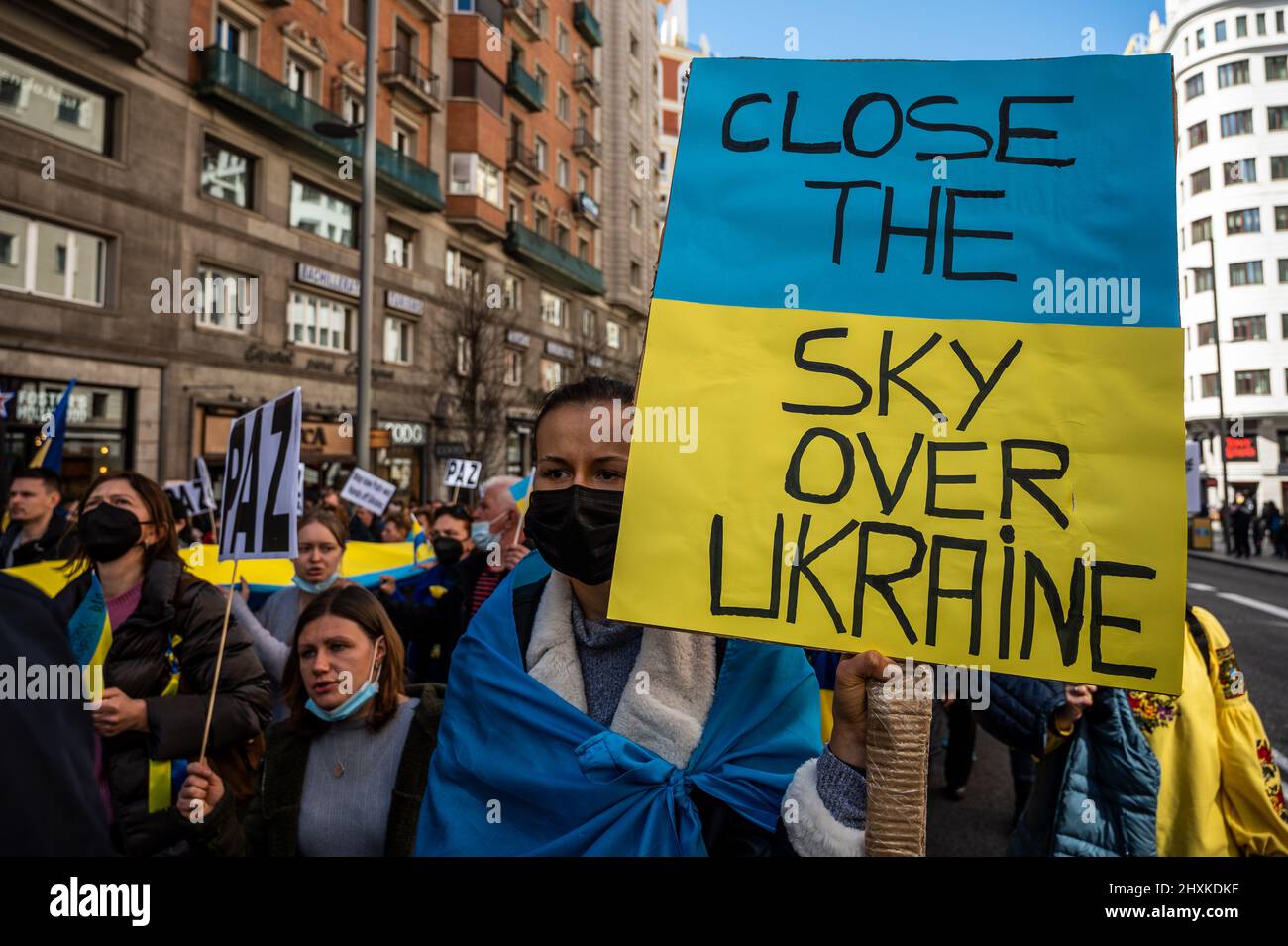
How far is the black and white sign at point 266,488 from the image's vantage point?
117 inches

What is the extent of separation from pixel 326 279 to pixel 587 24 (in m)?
22.9

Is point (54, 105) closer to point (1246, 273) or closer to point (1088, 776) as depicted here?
point (1088, 776)

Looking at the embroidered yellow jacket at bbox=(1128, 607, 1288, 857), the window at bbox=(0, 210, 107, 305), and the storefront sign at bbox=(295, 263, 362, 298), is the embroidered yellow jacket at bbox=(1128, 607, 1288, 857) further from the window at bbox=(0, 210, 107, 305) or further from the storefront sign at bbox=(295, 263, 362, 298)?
the storefront sign at bbox=(295, 263, 362, 298)

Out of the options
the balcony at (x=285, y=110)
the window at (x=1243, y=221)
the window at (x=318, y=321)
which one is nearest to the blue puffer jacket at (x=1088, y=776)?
the balcony at (x=285, y=110)

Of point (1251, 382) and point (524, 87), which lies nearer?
point (524, 87)

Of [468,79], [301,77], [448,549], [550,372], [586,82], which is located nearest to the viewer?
[448,549]

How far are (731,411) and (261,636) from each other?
11.0ft

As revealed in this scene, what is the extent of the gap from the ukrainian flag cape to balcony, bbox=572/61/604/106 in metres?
39.6

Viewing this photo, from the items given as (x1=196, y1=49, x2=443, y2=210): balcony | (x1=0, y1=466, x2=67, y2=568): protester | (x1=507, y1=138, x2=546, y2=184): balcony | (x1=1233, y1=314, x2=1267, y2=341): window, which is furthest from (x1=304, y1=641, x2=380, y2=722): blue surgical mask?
(x1=1233, y1=314, x2=1267, y2=341): window

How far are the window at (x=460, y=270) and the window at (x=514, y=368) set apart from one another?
333 cm

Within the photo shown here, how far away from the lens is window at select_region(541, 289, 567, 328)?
33625 mm

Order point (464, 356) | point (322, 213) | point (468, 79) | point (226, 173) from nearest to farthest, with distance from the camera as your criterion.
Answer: point (226, 173) < point (322, 213) < point (464, 356) < point (468, 79)

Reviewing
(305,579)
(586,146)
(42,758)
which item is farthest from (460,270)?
(42,758)

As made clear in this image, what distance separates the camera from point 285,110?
1933cm
